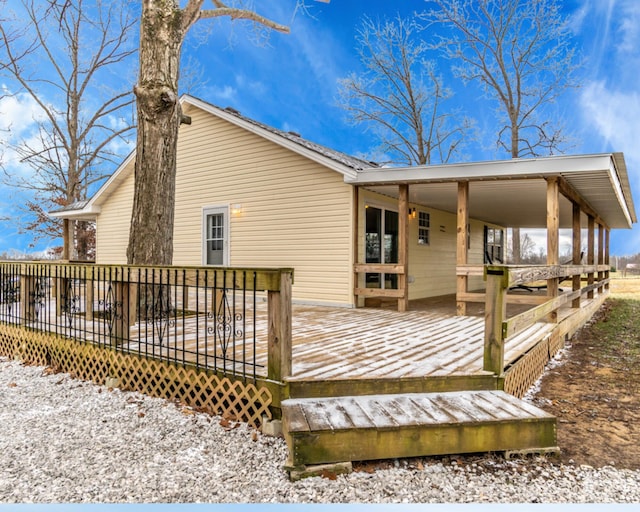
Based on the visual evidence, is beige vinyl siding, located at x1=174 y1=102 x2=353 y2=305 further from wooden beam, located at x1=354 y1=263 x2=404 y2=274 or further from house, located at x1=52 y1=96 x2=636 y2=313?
wooden beam, located at x1=354 y1=263 x2=404 y2=274

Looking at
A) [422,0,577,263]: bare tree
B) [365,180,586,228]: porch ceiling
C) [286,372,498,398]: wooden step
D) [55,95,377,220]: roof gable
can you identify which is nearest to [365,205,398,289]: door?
[365,180,586,228]: porch ceiling

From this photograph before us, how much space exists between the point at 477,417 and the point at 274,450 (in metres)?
1.41

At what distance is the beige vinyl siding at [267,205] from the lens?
794cm

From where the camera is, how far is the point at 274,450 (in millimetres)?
2887

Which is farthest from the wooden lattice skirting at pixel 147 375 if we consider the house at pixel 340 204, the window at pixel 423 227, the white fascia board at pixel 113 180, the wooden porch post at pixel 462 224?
the window at pixel 423 227

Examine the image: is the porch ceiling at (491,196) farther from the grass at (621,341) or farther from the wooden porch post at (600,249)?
the grass at (621,341)

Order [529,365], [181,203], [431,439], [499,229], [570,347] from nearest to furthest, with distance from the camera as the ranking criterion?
[431,439]
[529,365]
[570,347]
[181,203]
[499,229]

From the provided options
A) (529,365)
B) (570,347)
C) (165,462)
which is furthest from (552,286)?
(165,462)

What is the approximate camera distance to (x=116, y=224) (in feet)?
40.0

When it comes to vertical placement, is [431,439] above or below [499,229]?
below

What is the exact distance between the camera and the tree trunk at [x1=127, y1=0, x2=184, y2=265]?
6043 mm

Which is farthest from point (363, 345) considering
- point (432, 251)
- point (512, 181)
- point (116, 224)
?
point (116, 224)

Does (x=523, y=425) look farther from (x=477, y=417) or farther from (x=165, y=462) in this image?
(x=165, y=462)

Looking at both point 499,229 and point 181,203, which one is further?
point 499,229
